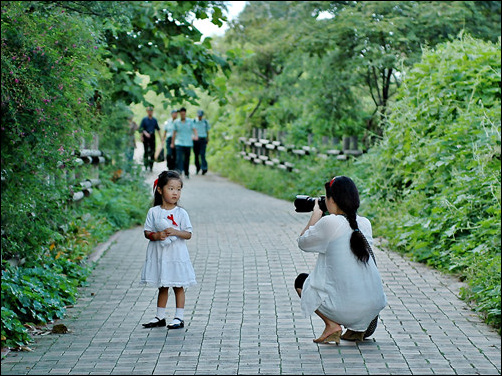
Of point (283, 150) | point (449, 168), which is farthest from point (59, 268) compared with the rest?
point (283, 150)

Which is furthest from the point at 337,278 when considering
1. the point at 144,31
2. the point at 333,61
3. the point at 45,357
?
the point at 333,61

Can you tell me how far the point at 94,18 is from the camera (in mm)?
9492

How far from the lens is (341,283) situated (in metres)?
6.73

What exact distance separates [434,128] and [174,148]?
1194cm

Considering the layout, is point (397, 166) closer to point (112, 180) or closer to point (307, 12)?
point (112, 180)

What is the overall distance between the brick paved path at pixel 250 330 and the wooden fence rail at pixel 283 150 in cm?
798

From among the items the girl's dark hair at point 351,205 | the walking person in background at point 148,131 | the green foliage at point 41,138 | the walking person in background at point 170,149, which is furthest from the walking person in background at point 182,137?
the girl's dark hair at point 351,205

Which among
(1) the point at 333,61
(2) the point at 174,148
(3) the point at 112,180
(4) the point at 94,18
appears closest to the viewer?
(4) the point at 94,18

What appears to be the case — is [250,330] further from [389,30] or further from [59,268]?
[389,30]

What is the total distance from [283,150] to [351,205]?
18149mm

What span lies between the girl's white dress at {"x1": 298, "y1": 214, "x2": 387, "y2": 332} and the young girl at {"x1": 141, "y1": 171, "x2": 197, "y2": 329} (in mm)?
1202

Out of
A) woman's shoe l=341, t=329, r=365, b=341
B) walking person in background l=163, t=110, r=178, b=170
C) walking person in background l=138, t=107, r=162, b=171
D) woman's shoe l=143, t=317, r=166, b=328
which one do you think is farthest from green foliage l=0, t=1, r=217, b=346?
walking person in background l=138, t=107, r=162, b=171

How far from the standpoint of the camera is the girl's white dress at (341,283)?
6691mm

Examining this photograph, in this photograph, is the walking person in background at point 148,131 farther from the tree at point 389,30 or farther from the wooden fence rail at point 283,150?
the tree at point 389,30
